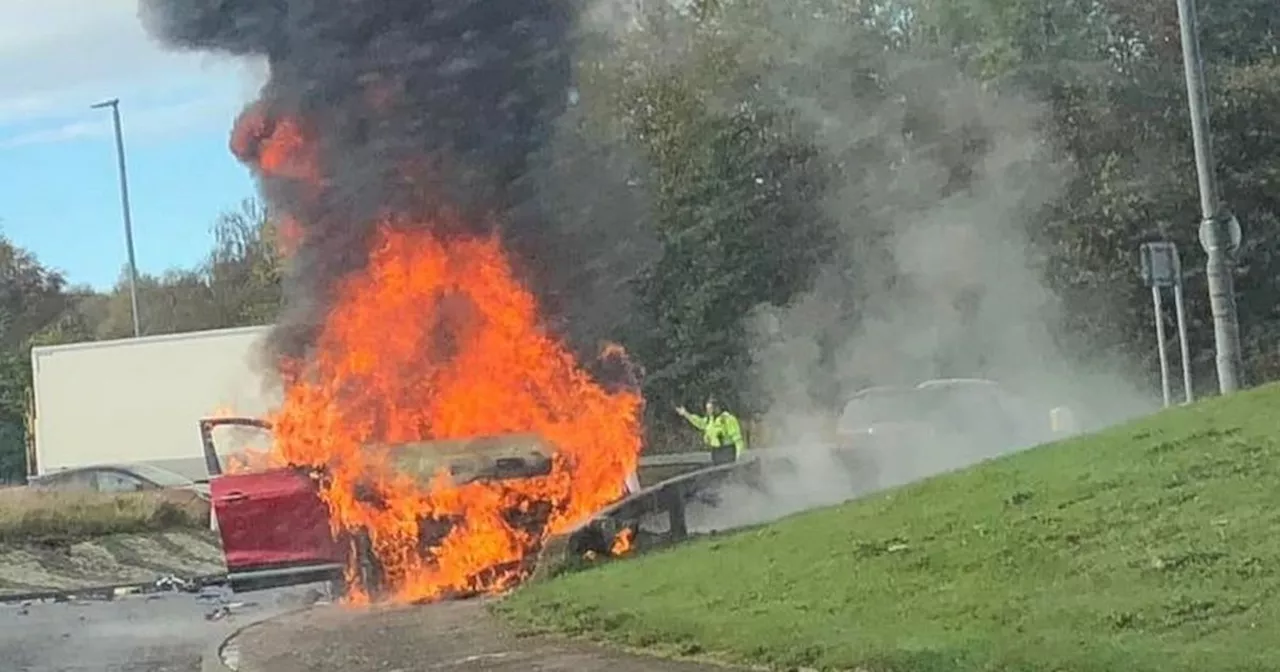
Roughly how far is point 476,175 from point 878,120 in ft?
52.6

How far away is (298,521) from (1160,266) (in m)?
9.18

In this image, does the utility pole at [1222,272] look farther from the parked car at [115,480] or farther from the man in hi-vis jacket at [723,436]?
the parked car at [115,480]

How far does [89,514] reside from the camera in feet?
78.0

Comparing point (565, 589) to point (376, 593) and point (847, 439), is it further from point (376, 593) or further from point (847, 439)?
point (847, 439)

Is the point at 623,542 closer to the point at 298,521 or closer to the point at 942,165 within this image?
the point at 298,521

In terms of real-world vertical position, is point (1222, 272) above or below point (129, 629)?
above

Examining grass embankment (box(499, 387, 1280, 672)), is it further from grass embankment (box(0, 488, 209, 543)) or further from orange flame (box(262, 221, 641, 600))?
grass embankment (box(0, 488, 209, 543))

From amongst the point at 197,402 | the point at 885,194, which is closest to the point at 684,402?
the point at 885,194

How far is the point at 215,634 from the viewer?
1412cm

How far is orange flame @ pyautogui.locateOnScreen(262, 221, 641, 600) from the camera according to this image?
14617 mm

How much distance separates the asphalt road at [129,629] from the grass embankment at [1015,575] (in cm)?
261

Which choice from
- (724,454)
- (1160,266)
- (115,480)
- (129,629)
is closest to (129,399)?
(115,480)

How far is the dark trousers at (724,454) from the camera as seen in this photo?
22288 millimetres

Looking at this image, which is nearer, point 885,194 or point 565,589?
point 565,589
